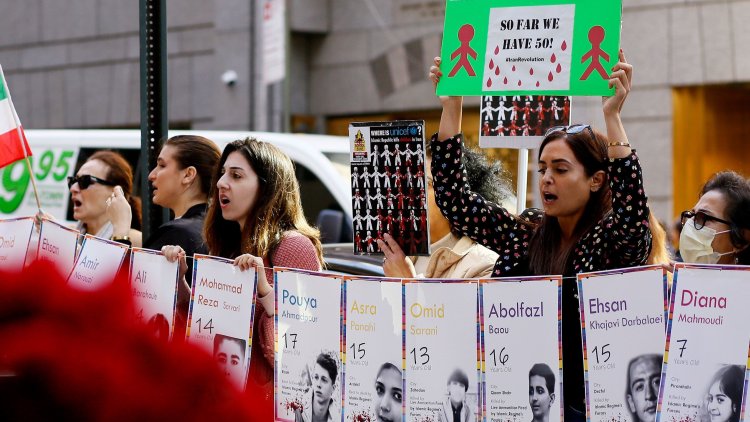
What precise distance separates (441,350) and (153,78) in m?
2.84

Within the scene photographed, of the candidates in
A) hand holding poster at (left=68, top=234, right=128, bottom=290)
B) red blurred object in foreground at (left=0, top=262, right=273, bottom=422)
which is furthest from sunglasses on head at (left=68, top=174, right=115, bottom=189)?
red blurred object in foreground at (left=0, top=262, right=273, bottom=422)

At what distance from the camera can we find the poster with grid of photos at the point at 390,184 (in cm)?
362

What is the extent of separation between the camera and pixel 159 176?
5082 mm

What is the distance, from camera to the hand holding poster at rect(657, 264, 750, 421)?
2797 mm

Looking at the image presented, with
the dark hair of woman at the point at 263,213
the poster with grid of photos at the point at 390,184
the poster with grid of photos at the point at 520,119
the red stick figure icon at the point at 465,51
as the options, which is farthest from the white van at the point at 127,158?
the poster with grid of photos at the point at 390,184

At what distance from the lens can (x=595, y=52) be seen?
3.82 metres

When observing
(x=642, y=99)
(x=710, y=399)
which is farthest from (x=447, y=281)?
(x=642, y=99)

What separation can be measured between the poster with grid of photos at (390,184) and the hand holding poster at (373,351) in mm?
455

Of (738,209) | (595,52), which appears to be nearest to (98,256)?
(595,52)

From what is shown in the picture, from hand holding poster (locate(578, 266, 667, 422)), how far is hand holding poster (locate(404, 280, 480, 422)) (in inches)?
12.0

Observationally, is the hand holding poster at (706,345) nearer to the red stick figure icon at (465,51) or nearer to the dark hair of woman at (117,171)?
the red stick figure icon at (465,51)

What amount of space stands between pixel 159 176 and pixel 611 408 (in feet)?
8.85

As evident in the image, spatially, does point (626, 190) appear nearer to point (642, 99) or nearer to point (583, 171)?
point (583, 171)

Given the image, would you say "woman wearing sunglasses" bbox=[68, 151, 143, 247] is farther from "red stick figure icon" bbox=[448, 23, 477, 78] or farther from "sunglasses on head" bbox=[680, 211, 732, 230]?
"sunglasses on head" bbox=[680, 211, 732, 230]
